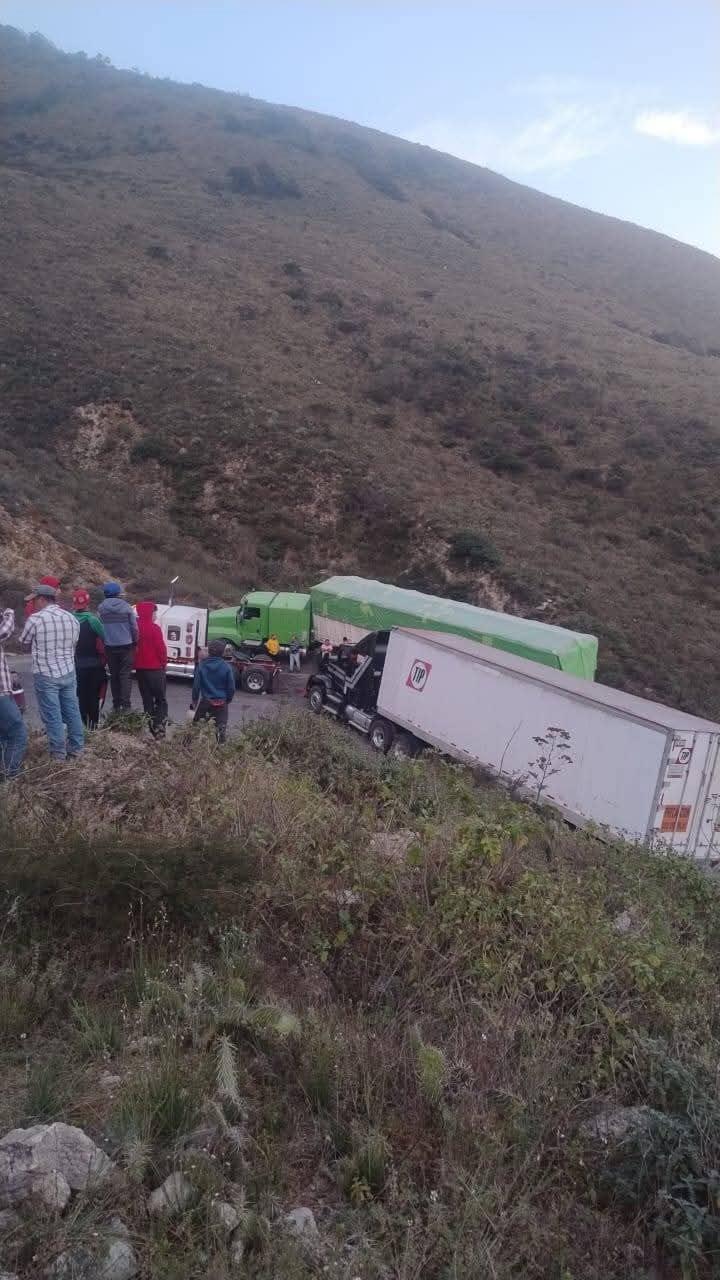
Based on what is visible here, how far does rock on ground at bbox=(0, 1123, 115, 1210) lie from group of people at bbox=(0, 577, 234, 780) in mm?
3482

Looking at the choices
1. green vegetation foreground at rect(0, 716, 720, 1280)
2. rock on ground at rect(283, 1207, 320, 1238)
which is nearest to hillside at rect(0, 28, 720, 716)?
green vegetation foreground at rect(0, 716, 720, 1280)

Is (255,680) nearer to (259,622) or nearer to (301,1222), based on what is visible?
(259,622)

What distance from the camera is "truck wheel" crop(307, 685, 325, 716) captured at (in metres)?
16.3

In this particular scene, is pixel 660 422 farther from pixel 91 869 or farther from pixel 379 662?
pixel 91 869

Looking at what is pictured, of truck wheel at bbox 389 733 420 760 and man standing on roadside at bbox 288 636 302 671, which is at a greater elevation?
truck wheel at bbox 389 733 420 760

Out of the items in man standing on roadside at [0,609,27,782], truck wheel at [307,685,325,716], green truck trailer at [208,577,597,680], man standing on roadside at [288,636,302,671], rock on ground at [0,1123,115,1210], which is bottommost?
man standing on roadside at [288,636,302,671]

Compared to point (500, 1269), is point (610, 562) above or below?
below

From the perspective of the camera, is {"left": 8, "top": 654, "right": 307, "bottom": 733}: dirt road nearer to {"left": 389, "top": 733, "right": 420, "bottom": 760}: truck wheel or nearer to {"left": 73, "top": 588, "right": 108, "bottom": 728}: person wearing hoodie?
{"left": 389, "top": 733, "right": 420, "bottom": 760}: truck wheel

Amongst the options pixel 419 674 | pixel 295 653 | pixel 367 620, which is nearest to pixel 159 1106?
pixel 419 674

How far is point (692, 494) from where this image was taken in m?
34.0

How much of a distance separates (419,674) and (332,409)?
24579 millimetres

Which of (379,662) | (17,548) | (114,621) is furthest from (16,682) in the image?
(17,548)

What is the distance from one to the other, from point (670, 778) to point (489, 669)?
3.32 metres

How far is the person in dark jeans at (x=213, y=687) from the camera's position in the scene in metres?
7.76
